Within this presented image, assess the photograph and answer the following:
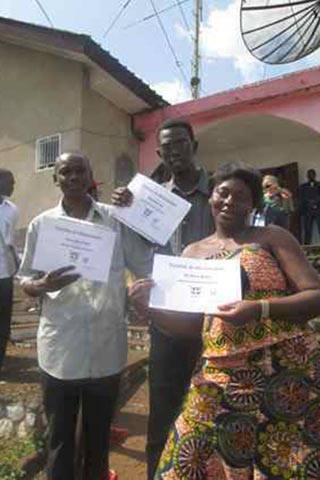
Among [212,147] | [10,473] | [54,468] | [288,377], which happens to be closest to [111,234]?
[288,377]

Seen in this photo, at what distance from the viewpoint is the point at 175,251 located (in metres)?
2.68

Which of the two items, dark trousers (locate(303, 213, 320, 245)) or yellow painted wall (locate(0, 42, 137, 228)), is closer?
yellow painted wall (locate(0, 42, 137, 228))

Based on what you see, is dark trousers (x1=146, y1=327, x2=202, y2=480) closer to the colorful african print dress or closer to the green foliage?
the colorful african print dress

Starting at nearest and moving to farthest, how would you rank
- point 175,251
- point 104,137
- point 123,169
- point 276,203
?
point 175,251, point 276,203, point 104,137, point 123,169

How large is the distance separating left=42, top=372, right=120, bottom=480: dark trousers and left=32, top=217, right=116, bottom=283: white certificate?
19.4 inches

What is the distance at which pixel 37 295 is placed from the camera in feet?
7.98

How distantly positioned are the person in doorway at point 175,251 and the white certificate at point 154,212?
0.05m

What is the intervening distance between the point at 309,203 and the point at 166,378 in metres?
7.43

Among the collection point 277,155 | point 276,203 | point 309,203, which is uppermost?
point 277,155

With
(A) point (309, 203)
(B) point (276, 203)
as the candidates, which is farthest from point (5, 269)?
(A) point (309, 203)

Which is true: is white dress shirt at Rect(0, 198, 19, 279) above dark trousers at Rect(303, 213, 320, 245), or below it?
below

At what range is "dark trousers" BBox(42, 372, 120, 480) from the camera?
2486 millimetres

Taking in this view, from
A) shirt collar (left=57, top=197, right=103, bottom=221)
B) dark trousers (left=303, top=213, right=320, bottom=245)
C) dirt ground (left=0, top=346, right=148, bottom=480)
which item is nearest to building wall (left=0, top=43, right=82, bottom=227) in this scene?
dark trousers (left=303, top=213, right=320, bottom=245)

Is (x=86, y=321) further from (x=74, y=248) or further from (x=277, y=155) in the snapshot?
(x=277, y=155)
